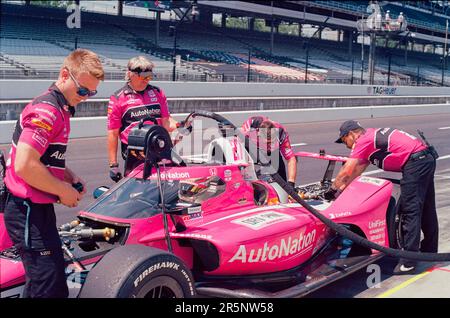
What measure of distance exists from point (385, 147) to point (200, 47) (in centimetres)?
3817

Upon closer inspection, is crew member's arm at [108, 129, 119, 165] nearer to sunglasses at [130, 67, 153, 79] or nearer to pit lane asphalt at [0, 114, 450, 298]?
sunglasses at [130, 67, 153, 79]

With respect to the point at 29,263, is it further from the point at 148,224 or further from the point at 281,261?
the point at 281,261

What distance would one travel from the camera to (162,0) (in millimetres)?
40031

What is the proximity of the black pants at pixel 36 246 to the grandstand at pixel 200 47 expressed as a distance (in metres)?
22.4

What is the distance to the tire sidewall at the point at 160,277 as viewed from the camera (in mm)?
3441

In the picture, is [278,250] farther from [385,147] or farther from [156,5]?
[156,5]

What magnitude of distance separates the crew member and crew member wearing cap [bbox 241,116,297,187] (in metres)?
2.98

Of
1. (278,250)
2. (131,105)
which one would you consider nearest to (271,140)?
(131,105)

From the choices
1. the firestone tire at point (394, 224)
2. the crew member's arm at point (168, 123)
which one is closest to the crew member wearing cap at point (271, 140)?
the crew member's arm at point (168, 123)

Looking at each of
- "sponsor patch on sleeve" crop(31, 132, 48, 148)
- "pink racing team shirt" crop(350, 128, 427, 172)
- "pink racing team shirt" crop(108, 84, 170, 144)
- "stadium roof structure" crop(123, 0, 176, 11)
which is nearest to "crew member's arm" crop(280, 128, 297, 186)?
"pink racing team shirt" crop(350, 128, 427, 172)

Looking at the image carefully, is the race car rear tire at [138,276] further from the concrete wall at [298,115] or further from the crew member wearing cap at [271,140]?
the concrete wall at [298,115]

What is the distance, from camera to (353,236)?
5.05 m

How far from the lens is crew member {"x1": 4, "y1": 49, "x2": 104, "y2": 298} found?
3.21 metres
